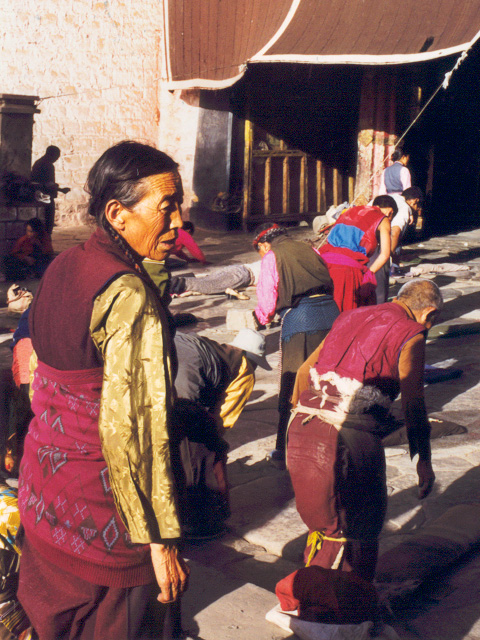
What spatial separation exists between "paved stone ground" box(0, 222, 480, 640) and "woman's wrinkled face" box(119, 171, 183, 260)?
1492mm

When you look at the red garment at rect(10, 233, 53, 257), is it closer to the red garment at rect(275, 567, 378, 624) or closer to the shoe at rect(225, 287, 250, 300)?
the shoe at rect(225, 287, 250, 300)

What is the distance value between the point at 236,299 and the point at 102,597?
7511mm

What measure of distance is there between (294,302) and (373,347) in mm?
1663

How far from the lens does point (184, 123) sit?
571 inches

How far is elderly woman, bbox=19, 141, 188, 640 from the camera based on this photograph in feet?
5.69

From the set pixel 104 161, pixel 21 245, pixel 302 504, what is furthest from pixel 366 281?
pixel 21 245

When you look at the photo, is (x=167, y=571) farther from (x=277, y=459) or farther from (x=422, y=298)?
(x=277, y=459)

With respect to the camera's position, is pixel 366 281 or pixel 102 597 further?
pixel 366 281

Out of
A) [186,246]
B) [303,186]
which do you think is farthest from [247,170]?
[186,246]

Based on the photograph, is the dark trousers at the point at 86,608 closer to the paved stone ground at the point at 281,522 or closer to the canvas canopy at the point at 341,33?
the paved stone ground at the point at 281,522

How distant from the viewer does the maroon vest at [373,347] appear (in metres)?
2.86

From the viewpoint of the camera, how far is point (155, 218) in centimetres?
192

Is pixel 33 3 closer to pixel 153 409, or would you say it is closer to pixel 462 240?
pixel 462 240

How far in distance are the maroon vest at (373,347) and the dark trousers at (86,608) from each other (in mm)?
1243
